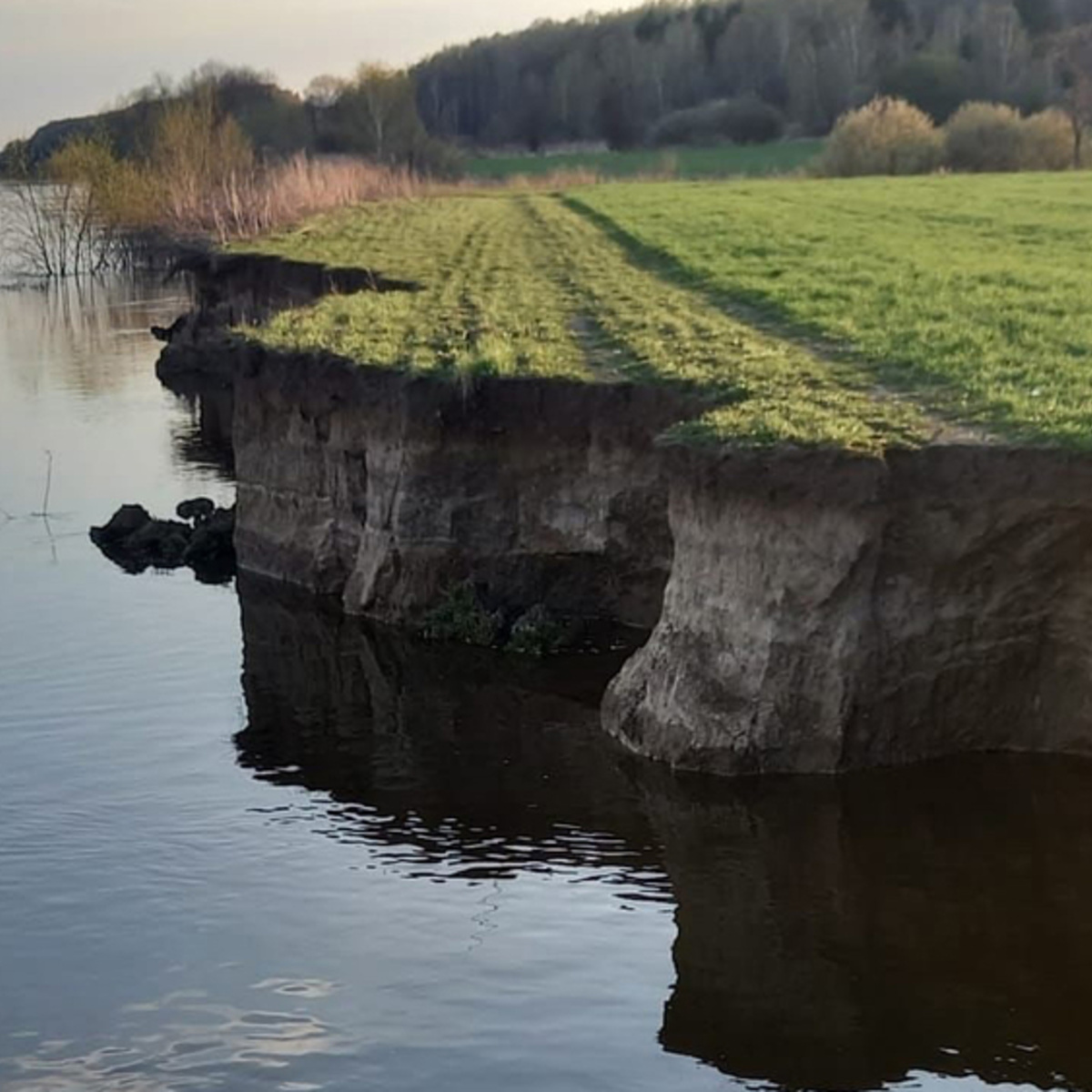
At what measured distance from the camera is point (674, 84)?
109 metres

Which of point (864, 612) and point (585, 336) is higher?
point (585, 336)

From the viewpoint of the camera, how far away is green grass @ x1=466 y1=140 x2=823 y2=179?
69812 millimetres

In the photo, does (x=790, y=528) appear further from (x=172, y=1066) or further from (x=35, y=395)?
(x=35, y=395)

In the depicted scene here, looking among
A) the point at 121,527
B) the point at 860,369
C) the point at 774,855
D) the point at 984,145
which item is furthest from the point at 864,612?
the point at 984,145

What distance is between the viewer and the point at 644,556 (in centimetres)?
1611

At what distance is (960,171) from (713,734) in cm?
4937

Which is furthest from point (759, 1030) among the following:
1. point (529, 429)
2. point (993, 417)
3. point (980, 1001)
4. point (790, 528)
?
point (529, 429)

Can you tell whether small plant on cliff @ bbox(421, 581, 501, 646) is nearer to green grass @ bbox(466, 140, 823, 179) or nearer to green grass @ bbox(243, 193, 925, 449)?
green grass @ bbox(243, 193, 925, 449)

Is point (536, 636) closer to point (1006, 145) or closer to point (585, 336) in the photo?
point (585, 336)

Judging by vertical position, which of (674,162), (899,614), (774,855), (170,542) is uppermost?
(674,162)

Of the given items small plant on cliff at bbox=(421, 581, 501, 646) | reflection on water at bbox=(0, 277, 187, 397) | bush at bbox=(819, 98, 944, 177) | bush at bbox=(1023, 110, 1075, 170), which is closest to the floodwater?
small plant on cliff at bbox=(421, 581, 501, 646)

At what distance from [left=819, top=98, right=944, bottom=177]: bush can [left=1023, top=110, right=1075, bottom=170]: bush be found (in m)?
2.97

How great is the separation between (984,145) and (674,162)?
1414 centimetres

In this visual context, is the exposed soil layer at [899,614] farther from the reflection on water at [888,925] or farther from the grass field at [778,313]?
the grass field at [778,313]
